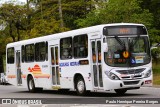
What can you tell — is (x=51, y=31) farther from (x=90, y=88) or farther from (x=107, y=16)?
(x=90, y=88)

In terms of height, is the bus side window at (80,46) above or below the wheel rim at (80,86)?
above

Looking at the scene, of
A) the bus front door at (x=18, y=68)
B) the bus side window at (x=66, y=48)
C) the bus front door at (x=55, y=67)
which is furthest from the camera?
the bus front door at (x=18, y=68)

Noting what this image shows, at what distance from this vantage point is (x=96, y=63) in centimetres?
2039

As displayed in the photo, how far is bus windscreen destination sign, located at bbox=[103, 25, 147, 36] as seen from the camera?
2014 centimetres

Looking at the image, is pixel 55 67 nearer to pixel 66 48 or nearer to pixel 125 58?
pixel 66 48

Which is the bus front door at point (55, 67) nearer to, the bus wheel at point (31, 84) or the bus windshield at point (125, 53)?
the bus wheel at point (31, 84)

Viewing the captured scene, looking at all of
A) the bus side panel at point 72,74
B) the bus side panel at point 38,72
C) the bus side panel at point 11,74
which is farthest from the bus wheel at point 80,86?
the bus side panel at point 11,74

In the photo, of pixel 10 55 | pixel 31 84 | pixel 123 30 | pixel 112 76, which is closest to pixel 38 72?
pixel 31 84

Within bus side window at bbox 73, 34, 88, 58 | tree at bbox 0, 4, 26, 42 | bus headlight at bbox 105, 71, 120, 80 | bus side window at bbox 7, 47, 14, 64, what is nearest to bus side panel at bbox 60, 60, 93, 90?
bus side window at bbox 73, 34, 88, 58


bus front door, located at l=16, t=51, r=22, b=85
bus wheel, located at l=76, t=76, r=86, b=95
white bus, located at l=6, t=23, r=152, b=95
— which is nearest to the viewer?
white bus, located at l=6, t=23, r=152, b=95

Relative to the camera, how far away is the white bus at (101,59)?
1978 cm

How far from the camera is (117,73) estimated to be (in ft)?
64.6

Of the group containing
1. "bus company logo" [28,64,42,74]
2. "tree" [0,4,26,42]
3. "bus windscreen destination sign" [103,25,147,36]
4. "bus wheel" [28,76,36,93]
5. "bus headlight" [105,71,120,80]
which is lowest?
"bus wheel" [28,76,36,93]

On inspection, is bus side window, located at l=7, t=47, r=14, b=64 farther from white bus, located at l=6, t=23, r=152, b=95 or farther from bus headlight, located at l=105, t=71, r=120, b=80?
bus headlight, located at l=105, t=71, r=120, b=80
